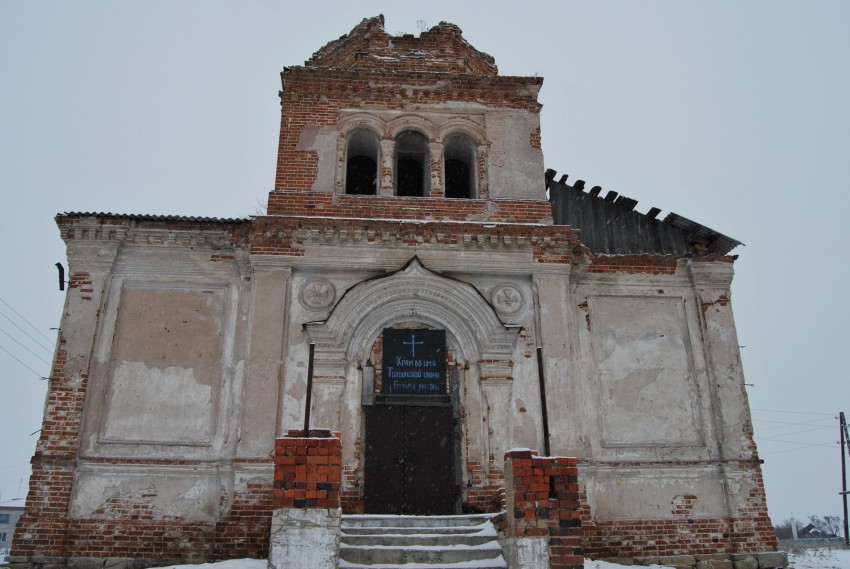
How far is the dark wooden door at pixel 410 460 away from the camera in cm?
993

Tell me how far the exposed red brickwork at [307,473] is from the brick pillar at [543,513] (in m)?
1.90

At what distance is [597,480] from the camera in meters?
10.5

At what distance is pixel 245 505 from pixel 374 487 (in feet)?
6.01

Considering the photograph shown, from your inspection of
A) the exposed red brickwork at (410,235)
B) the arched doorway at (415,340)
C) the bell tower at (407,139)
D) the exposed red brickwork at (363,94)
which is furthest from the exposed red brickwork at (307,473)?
the exposed red brickwork at (363,94)

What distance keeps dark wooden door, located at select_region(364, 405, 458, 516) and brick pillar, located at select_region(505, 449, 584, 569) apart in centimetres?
274

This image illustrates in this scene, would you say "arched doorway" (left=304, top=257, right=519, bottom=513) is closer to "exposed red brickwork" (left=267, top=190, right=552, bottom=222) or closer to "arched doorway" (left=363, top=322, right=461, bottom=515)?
"arched doorway" (left=363, top=322, right=461, bottom=515)

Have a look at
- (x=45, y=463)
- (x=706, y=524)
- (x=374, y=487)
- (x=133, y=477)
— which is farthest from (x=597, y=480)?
(x=45, y=463)

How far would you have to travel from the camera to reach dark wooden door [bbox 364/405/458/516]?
993 cm

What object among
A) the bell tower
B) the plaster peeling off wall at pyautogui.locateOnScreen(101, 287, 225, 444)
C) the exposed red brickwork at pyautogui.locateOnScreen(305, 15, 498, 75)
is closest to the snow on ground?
the bell tower

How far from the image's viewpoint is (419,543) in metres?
7.97

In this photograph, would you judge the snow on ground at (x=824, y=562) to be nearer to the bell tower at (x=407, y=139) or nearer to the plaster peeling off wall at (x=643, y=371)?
the plaster peeling off wall at (x=643, y=371)

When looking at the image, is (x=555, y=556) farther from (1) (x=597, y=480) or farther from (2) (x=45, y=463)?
(2) (x=45, y=463)

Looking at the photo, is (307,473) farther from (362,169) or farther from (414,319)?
(362,169)

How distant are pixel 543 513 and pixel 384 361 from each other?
163 inches
